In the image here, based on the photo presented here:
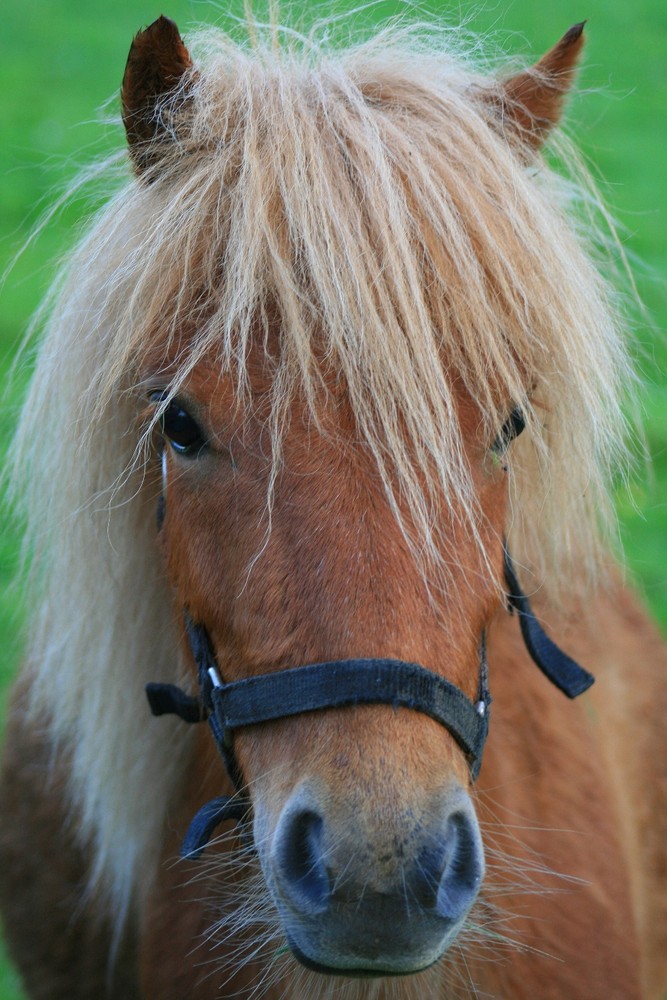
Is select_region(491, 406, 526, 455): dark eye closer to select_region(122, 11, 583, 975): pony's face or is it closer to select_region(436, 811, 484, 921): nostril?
select_region(122, 11, 583, 975): pony's face

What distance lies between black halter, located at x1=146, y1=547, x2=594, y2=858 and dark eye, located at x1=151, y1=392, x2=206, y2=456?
30 cm

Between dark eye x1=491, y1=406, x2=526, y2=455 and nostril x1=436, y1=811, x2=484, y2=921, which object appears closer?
nostril x1=436, y1=811, x2=484, y2=921

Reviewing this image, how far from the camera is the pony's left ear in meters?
1.87

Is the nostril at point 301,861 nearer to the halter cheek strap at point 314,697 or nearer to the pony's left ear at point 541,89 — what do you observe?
the halter cheek strap at point 314,697

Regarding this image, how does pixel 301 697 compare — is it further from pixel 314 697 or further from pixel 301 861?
pixel 301 861

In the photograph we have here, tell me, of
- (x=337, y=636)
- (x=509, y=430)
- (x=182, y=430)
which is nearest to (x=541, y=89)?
(x=509, y=430)

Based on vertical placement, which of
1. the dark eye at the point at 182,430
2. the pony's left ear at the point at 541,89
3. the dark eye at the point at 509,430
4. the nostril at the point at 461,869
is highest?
the pony's left ear at the point at 541,89

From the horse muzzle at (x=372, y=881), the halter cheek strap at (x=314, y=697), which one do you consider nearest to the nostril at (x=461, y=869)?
the horse muzzle at (x=372, y=881)

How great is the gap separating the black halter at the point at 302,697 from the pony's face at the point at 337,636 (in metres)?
0.02

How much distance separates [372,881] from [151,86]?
131cm

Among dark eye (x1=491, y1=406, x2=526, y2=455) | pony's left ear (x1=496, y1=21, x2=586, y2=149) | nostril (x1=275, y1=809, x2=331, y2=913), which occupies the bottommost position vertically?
nostril (x1=275, y1=809, x2=331, y2=913)

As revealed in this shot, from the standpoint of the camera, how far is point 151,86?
174cm

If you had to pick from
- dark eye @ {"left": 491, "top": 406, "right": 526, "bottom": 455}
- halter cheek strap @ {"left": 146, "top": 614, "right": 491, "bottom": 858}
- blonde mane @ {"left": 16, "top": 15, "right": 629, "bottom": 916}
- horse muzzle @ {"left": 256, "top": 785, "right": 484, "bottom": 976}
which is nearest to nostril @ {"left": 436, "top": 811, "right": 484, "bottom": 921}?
horse muzzle @ {"left": 256, "top": 785, "right": 484, "bottom": 976}

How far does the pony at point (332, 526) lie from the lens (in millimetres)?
1393
